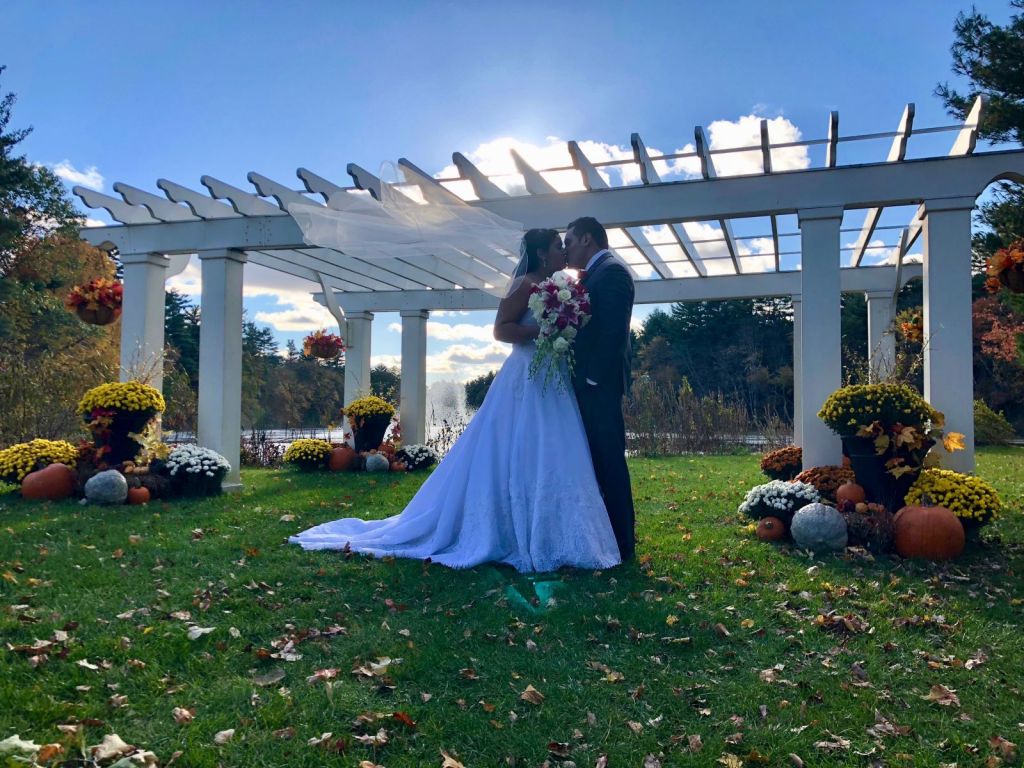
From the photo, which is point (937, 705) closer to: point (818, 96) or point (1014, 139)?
point (818, 96)

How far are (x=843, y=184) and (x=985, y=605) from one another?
13.7 feet

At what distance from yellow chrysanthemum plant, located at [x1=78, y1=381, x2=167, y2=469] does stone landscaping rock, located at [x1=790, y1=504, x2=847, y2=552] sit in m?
6.77

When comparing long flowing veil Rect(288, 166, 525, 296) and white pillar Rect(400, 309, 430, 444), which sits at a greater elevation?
long flowing veil Rect(288, 166, 525, 296)

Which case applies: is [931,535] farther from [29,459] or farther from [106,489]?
[29,459]

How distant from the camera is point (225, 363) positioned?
8.50m

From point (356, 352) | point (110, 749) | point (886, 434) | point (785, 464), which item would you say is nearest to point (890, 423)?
point (886, 434)

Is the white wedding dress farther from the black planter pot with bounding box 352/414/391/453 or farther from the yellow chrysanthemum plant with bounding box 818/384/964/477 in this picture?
the black planter pot with bounding box 352/414/391/453

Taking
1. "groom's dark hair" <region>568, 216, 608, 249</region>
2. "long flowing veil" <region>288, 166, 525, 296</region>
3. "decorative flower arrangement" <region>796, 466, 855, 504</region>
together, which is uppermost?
"long flowing veil" <region>288, 166, 525, 296</region>

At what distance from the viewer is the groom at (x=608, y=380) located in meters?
4.85

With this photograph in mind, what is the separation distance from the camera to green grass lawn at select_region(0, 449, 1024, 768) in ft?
7.97

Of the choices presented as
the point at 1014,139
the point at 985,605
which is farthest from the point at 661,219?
the point at 1014,139

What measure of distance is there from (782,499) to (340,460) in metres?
7.52

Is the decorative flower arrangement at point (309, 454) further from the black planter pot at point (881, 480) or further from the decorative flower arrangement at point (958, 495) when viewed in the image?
the decorative flower arrangement at point (958, 495)

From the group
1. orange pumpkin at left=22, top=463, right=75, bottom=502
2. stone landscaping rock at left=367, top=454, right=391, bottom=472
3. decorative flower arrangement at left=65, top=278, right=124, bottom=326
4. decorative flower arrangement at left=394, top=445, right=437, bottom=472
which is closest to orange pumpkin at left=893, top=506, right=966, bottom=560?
decorative flower arrangement at left=394, top=445, right=437, bottom=472
